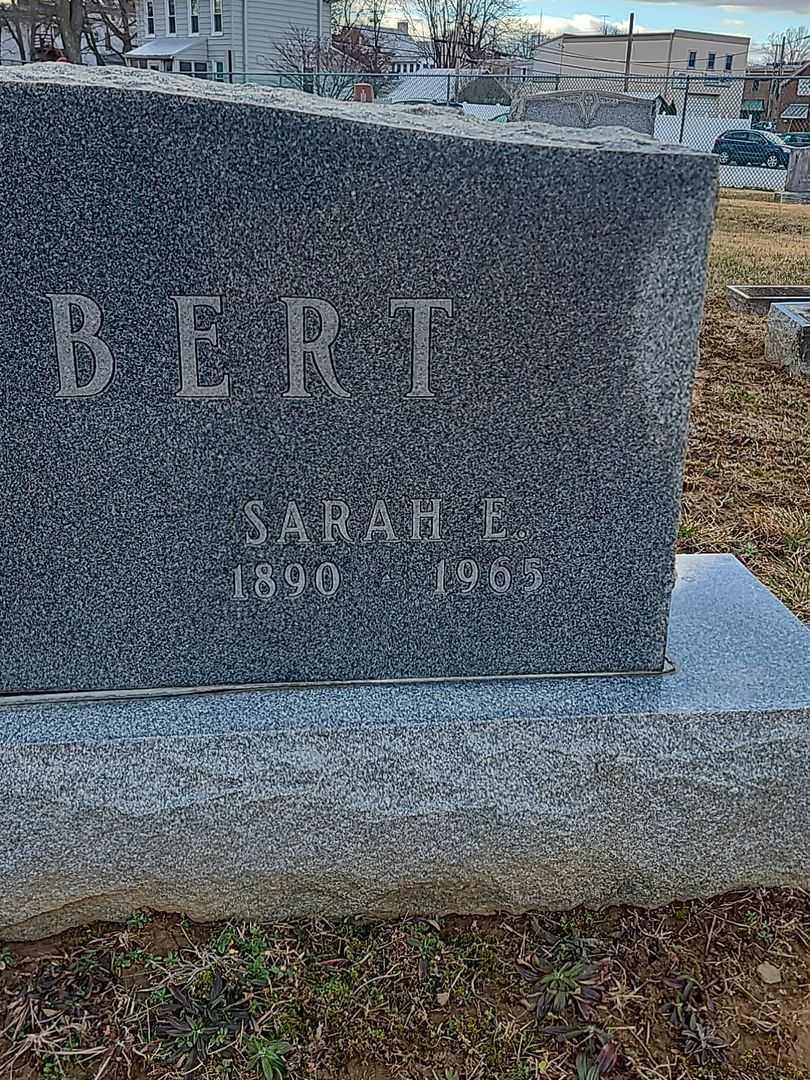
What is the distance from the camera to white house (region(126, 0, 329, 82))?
3184cm

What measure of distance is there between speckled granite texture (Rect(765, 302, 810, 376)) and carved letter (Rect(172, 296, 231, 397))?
5436 mm

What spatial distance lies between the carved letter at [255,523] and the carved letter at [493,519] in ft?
1.48

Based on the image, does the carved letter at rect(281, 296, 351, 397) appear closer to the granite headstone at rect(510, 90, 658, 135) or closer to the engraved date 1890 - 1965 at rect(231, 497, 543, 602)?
the engraved date 1890 - 1965 at rect(231, 497, 543, 602)

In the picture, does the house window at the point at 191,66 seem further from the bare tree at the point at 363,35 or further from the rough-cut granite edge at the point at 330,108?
the rough-cut granite edge at the point at 330,108

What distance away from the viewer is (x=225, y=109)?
1.70 meters

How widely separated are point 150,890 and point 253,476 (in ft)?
2.88

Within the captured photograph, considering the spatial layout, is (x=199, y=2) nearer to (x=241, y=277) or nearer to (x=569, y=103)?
(x=569, y=103)

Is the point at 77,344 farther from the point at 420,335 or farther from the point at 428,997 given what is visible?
the point at 428,997

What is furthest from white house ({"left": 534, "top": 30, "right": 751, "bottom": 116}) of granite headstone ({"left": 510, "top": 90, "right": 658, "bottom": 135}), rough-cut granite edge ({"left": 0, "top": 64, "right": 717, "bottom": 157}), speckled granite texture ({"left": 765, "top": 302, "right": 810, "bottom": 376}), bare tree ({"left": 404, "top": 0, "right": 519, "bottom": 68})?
rough-cut granite edge ({"left": 0, "top": 64, "right": 717, "bottom": 157})

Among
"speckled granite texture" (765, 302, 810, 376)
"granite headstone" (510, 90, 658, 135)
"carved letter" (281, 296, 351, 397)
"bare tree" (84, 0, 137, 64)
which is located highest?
"bare tree" (84, 0, 137, 64)

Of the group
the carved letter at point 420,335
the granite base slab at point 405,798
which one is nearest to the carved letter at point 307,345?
the carved letter at point 420,335

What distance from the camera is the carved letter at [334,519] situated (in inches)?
78.4

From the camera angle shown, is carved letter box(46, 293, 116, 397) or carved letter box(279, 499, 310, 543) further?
carved letter box(279, 499, 310, 543)

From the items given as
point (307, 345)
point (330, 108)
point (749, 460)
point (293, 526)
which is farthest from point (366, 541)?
point (749, 460)
